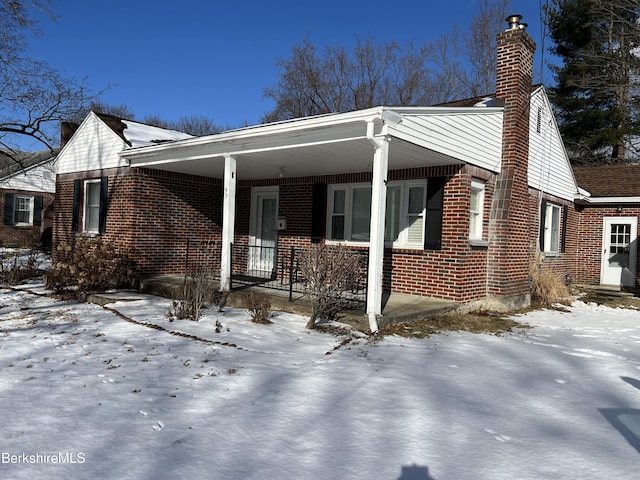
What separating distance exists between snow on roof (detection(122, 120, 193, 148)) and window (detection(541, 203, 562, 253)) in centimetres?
953

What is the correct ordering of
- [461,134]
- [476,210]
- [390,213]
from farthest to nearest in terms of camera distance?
[390,213], [476,210], [461,134]

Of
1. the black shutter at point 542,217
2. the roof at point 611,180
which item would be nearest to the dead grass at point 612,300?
the black shutter at point 542,217

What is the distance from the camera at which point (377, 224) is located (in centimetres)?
621

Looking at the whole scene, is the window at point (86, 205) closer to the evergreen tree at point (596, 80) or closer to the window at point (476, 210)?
the window at point (476, 210)

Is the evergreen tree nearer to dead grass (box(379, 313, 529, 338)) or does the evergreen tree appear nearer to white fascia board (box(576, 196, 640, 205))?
white fascia board (box(576, 196, 640, 205))

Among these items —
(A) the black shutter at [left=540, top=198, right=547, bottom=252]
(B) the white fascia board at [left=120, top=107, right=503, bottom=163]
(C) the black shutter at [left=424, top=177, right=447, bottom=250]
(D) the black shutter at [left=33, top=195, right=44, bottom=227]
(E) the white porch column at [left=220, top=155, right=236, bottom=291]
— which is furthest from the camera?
(D) the black shutter at [left=33, top=195, right=44, bottom=227]

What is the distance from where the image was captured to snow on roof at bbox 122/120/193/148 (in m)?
10.4

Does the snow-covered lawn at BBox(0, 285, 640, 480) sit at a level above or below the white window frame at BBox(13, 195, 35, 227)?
below

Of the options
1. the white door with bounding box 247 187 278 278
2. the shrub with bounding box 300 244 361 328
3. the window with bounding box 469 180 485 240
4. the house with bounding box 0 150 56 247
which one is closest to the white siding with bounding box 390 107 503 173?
Answer: the window with bounding box 469 180 485 240

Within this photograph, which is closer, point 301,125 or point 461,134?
point 301,125

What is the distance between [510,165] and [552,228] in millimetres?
4257

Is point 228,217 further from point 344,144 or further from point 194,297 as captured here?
point 344,144

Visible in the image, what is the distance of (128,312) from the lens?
7.09 metres

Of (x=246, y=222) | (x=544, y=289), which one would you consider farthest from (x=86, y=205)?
(x=544, y=289)
